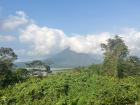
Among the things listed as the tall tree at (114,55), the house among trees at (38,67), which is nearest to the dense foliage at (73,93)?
the tall tree at (114,55)

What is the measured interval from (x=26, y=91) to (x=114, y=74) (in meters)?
32.4

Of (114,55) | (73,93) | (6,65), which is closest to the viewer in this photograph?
(73,93)

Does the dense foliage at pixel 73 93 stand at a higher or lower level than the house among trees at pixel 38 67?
lower

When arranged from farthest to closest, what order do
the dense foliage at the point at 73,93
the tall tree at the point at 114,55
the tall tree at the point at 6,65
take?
the tall tree at the point at 114,55, the tall tree at the point at 6,65, the dense foliage at the point at 73,93

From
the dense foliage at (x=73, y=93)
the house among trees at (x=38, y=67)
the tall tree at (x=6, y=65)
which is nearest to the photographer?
the dense foliage at (x=73, y=93)

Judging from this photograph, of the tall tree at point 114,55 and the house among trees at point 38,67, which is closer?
the tall tree at point 114,55

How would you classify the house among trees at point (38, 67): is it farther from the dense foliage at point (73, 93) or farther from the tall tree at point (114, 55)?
the dense foliage at point (73, 93)

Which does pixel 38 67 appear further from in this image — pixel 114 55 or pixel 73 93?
pixel 73 93

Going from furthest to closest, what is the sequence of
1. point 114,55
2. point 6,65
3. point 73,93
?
1. point 114,55
2. point 6,65
3. point 73,93

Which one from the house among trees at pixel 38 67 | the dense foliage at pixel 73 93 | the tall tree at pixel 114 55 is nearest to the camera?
the dense foliage at pixel 73 93

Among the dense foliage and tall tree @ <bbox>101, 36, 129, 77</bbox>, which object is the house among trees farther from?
the dense foliage

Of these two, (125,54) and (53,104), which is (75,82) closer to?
(53,104)

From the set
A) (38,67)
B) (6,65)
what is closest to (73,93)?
(6,65)

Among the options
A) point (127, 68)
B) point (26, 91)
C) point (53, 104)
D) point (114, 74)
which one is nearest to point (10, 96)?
point (26, 91)
